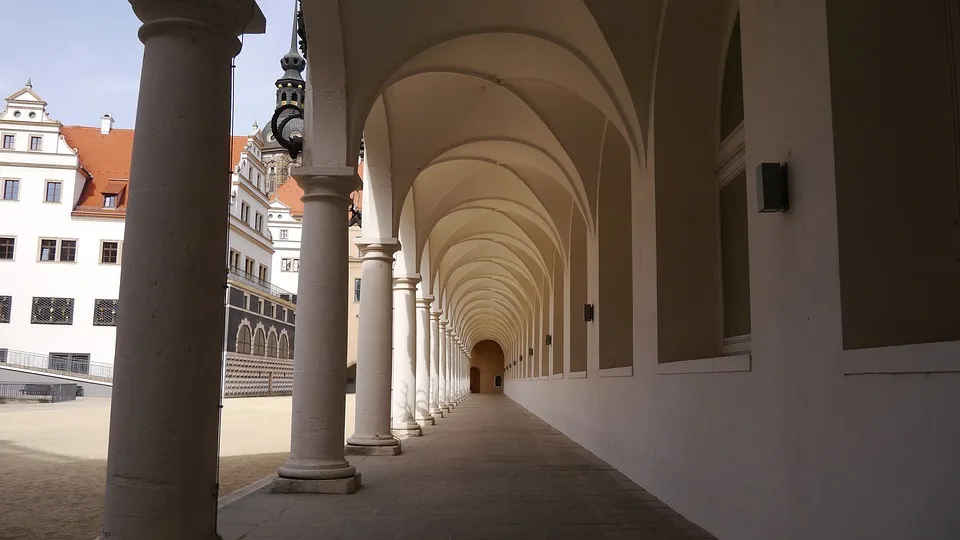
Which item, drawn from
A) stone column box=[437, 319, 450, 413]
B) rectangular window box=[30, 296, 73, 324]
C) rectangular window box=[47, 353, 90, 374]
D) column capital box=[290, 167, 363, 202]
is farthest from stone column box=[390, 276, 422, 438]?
rectangular window box=[30, 296, 73, 324]

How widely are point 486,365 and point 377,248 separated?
59.7 m

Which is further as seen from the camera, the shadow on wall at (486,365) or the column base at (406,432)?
the shadow on wall at (486,365)

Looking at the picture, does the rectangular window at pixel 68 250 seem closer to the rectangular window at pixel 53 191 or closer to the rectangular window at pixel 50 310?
the rectangular window at pixel 50 310

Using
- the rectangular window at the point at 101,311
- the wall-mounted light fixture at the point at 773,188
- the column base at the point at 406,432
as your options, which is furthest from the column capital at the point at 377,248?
the rectangular window at the point at 101,311

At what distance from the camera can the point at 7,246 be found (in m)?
43.4

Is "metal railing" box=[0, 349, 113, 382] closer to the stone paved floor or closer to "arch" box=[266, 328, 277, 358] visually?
"arch" box=[266, 328, 277, 358]

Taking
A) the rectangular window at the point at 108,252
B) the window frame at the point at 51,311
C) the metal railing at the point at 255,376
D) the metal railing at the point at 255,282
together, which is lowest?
the metal railing at the point at 255,376

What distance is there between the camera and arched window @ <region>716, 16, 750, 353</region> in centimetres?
707

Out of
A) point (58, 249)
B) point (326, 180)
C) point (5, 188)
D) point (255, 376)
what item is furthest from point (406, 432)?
point (5, 188)

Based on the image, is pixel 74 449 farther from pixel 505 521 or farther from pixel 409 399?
pixel 505 521

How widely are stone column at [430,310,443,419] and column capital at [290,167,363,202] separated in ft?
45.3

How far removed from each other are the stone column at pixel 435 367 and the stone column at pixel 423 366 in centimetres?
Answer: 162

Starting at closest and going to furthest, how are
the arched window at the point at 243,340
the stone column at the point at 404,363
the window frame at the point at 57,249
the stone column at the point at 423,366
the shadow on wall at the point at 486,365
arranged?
the stone column at the point at 404,363, the stone column at the point at 423,366, the arched window at the point at 243,340, the window frame at the point at 57,249, the shadow on wall at the point at 486,365

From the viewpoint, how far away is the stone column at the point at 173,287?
11.3ft
